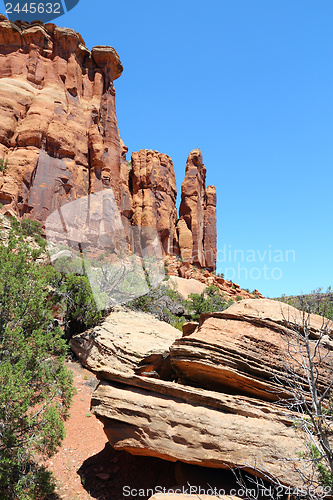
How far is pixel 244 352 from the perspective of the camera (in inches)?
283

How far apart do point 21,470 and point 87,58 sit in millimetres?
46605

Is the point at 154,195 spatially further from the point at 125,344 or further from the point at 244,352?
the point at 244,352

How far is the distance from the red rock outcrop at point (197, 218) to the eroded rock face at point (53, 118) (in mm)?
19403

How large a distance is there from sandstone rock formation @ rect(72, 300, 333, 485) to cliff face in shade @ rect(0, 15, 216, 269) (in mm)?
23856

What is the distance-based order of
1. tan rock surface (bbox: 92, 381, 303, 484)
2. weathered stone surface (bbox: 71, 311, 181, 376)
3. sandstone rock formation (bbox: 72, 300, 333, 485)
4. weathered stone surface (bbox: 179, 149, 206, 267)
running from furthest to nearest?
weathered stone surface (bbox: 179, 149, 206, 267) < weathered stone surface (bbox: 71, 311, 181, 376) < sandstone rock formation (bbox: 72, 300, 333, 485) < tan rock surface (bbox: 92, 381, 303, 484)

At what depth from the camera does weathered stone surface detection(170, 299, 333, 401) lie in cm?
694

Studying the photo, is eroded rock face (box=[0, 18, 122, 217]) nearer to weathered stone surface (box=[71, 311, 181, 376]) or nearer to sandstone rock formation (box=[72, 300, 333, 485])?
weathered stone surface (box=[71, 311, 181, 376])


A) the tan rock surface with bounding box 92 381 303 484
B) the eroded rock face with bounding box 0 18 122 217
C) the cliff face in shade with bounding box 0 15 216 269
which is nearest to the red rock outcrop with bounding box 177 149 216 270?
the cliff face in shade with bounding box 0 15 216 269

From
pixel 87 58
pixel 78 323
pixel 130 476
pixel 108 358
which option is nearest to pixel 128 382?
pixel 130 476

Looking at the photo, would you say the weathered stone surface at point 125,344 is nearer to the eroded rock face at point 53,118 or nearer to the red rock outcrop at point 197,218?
the eroded rock face at point 53,118

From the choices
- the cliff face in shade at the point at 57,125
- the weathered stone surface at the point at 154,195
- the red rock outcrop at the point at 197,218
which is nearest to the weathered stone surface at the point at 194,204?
the red rock outcrop at the point at 197,218

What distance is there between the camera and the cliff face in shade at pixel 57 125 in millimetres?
31281

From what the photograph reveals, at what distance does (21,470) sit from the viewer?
6461 mm

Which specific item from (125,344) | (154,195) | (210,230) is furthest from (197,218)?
(125,344)
